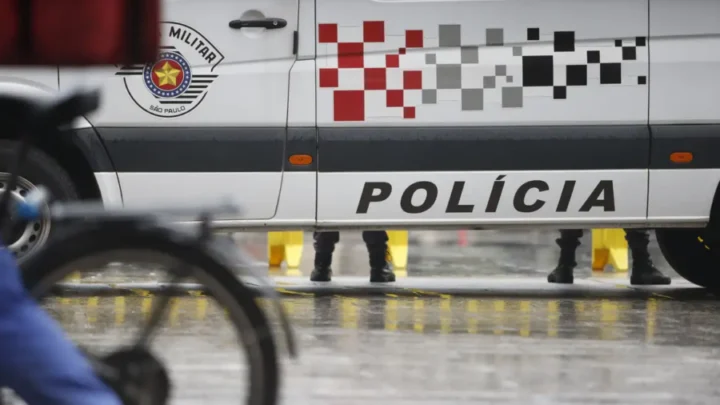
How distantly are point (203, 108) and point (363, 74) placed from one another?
909 mm

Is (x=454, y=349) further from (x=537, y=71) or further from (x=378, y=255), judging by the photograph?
(x=378, y=255)

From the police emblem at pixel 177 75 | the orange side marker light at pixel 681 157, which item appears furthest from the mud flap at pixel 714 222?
the police emblem at pixel 177 75

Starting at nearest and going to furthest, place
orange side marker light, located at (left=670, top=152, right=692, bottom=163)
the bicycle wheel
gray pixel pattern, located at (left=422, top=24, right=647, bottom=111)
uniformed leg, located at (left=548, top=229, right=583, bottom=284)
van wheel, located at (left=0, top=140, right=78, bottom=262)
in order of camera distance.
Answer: the bicycle wheel, van wheel, located at (left=0, top=140, right=78, bottom=262), gray pixel pattern, located at (left=422, top=24, right=647, bottom=111), orange side marker light, located at (left=670, top=152, right=692, bottom=163), uniformed leg, located at (left=548, top=229, right=583, bottom=284)

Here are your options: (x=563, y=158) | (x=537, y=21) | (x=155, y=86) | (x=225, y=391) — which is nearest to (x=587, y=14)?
(x=537, y=21)

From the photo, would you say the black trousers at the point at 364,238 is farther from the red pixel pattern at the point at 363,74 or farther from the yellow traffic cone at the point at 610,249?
the yellow traffic cone at the point at 610,249

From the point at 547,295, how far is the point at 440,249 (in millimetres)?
6150

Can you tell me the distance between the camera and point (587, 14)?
25.4 ft

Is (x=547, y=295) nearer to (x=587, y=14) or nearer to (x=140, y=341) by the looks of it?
(x=587, y=14)

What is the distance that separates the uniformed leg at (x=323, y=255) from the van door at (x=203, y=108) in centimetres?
192

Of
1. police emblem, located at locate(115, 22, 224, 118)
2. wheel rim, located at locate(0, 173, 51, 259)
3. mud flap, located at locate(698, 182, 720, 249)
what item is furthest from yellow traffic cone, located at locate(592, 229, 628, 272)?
wheel rim, located at locate(0, 173, 51, 259)

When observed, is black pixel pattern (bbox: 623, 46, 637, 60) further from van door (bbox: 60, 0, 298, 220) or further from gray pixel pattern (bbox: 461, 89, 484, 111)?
van door (bbox: 60, 0, 298, 220)

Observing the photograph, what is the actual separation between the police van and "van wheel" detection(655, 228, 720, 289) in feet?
3.69

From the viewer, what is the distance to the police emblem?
24.7 feet

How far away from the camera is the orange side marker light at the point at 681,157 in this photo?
7.76 meters
